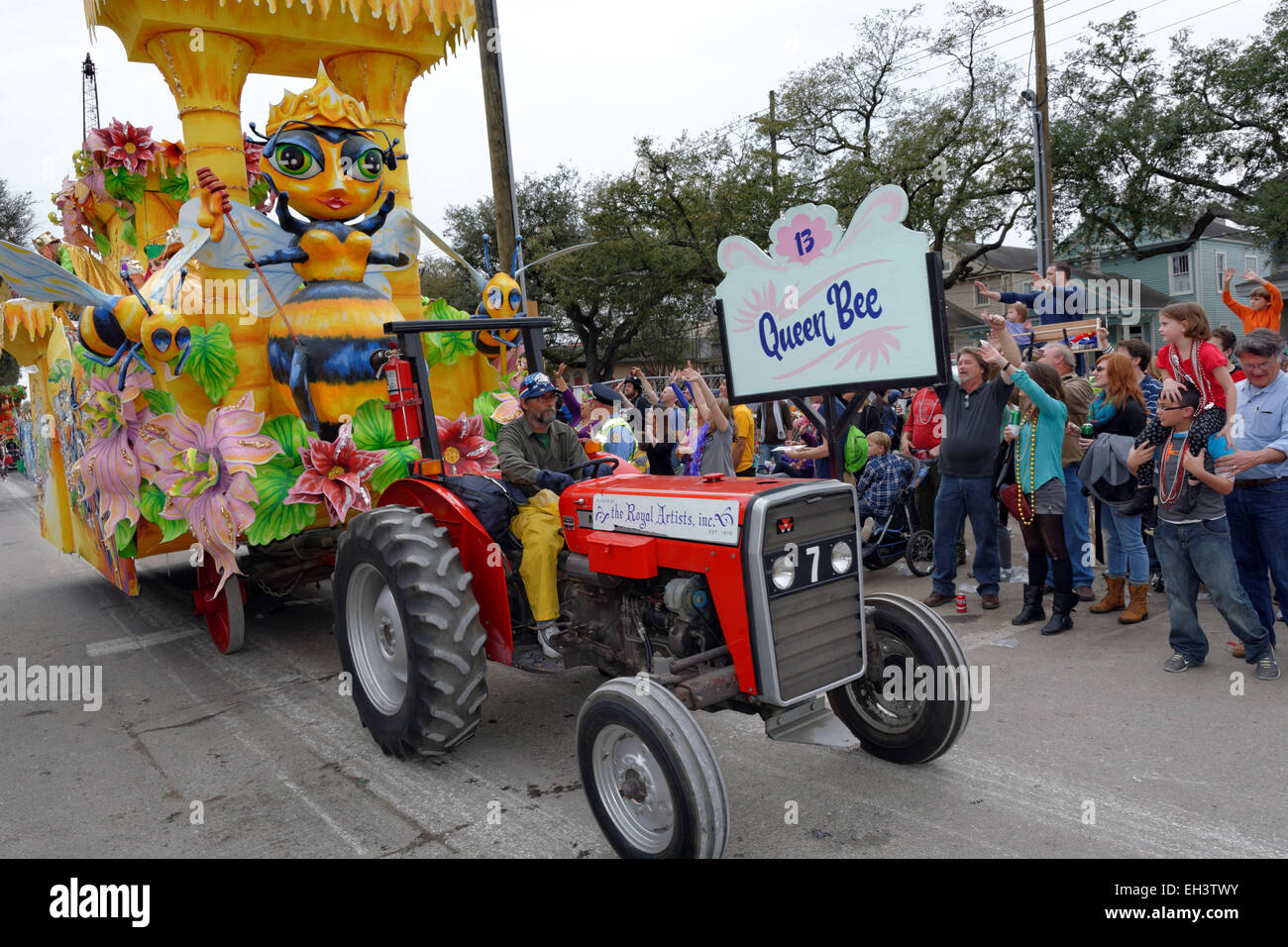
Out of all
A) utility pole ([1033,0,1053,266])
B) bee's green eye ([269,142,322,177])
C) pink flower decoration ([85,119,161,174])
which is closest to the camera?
bee's green eye ([269,142,322,177])

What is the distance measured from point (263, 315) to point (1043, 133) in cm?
1584

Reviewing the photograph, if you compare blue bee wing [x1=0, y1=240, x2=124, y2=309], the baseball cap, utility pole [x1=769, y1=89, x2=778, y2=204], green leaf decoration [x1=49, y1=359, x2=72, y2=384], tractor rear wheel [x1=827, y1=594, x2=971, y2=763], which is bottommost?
tractor rear wheel [x1=827, y1=594, x2=971, y2=763]

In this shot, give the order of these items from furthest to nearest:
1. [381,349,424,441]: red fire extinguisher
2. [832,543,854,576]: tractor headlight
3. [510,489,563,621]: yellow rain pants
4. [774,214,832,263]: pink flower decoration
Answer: [381,349,424,441]: red fire extinguisher → [510,489,563,621]: yellow rain pants → [774,214,832,263]: pink flower decoration → [832,543,854,576]: tractor headlight

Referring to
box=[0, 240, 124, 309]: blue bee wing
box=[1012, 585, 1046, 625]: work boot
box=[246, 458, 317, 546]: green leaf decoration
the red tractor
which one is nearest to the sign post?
the red tractor

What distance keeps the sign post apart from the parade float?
1.98 metres

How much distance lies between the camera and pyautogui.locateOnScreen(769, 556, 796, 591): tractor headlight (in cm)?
331

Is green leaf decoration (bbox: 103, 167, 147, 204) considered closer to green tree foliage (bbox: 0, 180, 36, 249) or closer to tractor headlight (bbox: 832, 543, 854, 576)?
tractor headlight (bbox: 832, 543, 854, 576)

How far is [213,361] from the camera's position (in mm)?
5809

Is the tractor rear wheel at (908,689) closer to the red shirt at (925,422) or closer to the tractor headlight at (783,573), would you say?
the tractor headlight at (783,573)

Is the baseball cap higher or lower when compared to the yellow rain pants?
higher

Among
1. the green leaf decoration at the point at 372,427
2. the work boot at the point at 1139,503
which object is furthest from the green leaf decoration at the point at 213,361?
the work boot at the point at 1139,503

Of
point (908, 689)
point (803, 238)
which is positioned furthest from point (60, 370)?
point (908, 689)

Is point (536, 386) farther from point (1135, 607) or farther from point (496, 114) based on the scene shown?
point (496, 114)

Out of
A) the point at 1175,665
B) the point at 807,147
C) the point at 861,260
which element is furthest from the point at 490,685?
the point at 807,147
